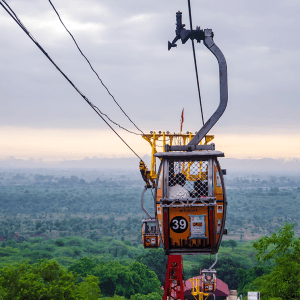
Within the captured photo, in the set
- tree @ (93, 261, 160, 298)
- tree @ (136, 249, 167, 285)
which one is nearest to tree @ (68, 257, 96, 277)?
tree @ (93, 261, 160, 298)

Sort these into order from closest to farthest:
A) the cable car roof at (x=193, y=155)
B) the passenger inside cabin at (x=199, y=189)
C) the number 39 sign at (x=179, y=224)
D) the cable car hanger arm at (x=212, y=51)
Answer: the cable car hanger arm at (x=212, y=51) → the cable car roof at (x=193, y=155) → the number 39 sign at (x=179, y=224) → the passenger inside cabin at (x=199, y=189)

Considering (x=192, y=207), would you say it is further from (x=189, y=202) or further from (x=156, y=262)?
(x=156, y=262)

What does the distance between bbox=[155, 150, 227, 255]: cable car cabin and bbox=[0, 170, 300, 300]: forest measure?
11223 millimetres

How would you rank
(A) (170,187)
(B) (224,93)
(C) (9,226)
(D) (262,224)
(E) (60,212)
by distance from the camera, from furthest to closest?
(E) (60,212) → (D) (262,224) → (C) (9,226) → (A) (170,187) → (B) (224,93)

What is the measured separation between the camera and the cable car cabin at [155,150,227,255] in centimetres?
851

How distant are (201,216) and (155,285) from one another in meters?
36.4

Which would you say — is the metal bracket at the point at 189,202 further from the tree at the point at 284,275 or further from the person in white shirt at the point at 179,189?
the tree at the point at 284,275

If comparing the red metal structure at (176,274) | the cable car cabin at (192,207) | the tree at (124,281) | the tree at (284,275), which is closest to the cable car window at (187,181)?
the cable car cabin at (192,207)

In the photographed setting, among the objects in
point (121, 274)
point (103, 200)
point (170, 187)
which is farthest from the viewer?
point (103, 200)

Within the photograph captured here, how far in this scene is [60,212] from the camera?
162375 millimetres

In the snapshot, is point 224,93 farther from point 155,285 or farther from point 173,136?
point 155,285

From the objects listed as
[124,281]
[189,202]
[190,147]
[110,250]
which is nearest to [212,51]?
[190,147]

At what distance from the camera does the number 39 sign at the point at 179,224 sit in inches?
341

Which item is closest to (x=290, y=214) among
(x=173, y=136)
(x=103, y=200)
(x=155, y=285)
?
(x=103, y=200)
